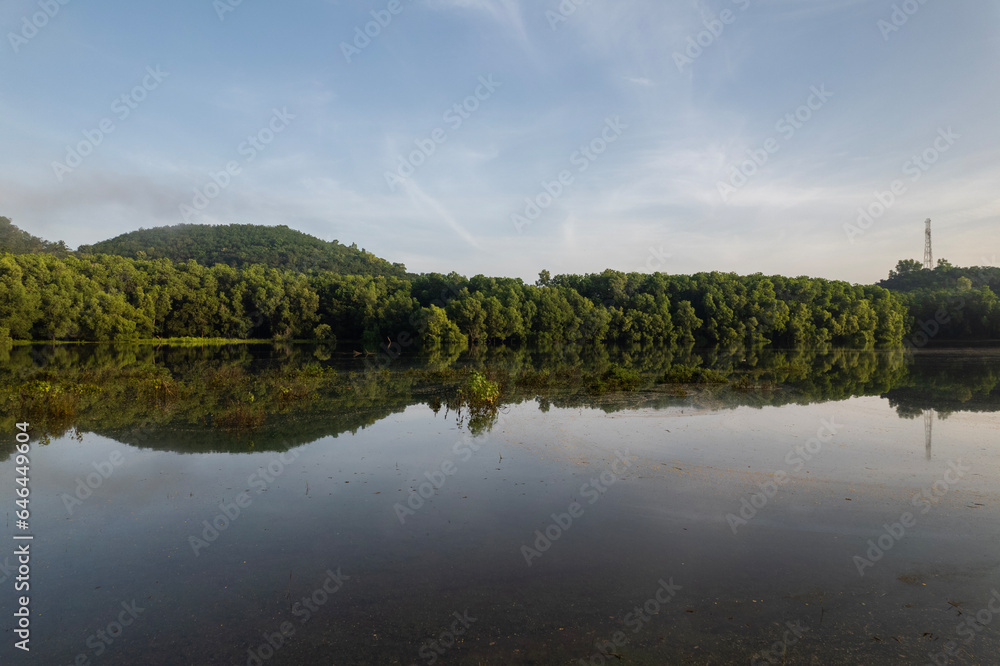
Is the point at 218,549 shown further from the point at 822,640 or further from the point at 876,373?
the point at 876,373

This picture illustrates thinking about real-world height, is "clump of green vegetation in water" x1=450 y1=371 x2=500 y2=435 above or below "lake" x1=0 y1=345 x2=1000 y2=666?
above

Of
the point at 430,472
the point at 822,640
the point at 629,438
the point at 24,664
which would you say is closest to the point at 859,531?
the point at 822,640

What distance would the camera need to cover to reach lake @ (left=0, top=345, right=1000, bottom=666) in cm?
518

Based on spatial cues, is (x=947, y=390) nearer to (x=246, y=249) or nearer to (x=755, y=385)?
(x=755, y=385)

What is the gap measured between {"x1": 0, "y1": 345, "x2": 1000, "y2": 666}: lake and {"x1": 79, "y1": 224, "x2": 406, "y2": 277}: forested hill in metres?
105

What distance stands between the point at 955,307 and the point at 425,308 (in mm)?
83377

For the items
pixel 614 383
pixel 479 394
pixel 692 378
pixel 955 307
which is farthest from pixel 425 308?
pixel 955 307

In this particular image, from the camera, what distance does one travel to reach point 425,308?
72000 mm

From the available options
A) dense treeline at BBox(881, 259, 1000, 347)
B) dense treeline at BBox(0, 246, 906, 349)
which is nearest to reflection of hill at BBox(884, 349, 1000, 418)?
dense treeline at BBox(0, 246, 906, 349)

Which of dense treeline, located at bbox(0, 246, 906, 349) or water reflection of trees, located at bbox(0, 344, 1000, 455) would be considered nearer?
water reflection of trees, located at bbox(0, 344, 1000, 455)

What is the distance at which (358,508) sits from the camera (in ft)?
28.9

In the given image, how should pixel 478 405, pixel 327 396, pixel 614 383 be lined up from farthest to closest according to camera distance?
pixel 614 383
pixel 327 396
pixel 478 405

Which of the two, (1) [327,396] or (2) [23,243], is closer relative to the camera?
(1) [327,396]

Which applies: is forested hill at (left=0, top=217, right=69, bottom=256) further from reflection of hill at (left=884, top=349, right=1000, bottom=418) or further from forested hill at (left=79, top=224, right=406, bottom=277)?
reflection of hill at (left=884, top=349, right=1000, bottom=418)
